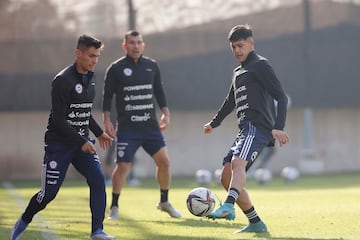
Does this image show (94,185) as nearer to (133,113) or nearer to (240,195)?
(240,195)

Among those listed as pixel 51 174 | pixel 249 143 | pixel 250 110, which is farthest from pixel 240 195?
pixel 51 174

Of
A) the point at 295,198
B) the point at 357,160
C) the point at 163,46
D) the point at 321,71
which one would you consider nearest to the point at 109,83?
the point at 295,198

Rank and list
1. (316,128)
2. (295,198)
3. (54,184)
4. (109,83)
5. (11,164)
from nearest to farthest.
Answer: (54,184) < (109,83) < (295,198) < (11,164) < (316,128)

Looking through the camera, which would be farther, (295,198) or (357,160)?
(357,160)

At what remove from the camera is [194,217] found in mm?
9562

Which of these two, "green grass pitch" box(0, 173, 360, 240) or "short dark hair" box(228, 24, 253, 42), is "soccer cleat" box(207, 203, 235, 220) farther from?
"short dark hair" box(228, 24, 253, 42)

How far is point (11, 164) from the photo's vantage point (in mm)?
19547

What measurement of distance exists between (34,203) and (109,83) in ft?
9.87

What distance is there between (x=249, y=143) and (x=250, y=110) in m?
0.33

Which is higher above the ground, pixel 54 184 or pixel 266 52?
pixel 266 52

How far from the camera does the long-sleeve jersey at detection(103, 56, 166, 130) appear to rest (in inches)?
390

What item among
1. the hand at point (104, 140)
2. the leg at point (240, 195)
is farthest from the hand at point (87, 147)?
the leg at point (240, 195)

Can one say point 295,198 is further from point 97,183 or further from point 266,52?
point 266,52

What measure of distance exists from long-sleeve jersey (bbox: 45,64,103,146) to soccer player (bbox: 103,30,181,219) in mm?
2428
